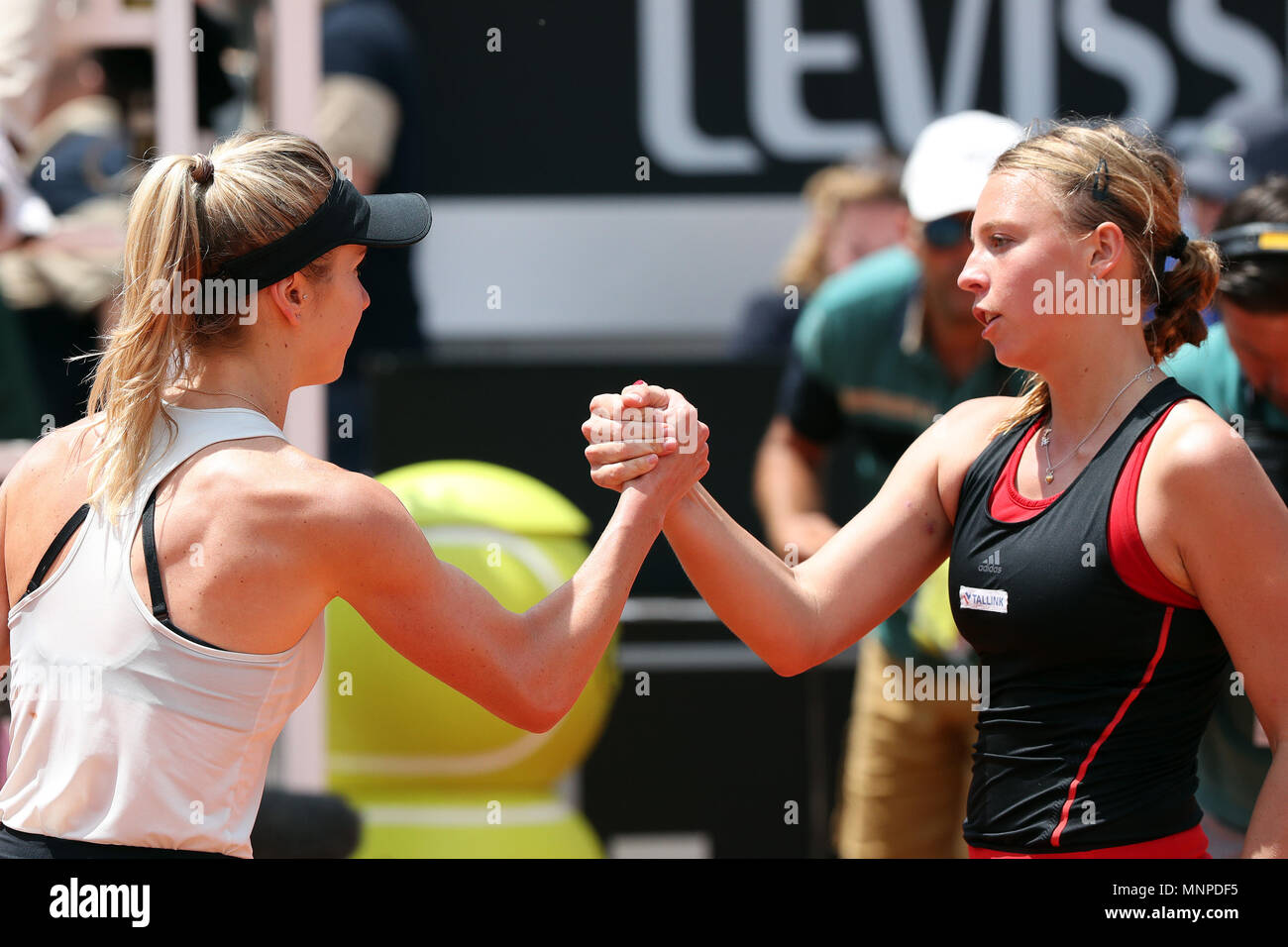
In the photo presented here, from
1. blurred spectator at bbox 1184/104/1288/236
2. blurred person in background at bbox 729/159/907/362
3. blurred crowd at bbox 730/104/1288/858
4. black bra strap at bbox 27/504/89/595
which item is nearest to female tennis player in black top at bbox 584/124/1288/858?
black bra strap at bbox 27/504/89/595

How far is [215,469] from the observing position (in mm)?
1775

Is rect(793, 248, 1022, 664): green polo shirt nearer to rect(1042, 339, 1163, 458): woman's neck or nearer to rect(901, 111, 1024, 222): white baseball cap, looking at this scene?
rect(901, 111, 1024, 222): white baseball cap

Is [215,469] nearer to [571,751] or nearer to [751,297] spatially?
[571,751]

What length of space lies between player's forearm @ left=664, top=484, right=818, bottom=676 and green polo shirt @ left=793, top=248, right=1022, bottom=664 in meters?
1.43

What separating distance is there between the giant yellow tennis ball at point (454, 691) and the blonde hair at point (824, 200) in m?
2.72

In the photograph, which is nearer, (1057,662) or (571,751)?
(1057,662)

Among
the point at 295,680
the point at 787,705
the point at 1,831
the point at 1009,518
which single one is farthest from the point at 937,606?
the point at 1,831

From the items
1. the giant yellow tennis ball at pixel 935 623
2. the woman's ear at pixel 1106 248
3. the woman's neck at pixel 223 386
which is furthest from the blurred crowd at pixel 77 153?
the woman's ear at pixel 1106 248

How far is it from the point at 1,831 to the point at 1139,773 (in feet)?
4.56

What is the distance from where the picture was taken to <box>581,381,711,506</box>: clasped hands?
2.17 metres

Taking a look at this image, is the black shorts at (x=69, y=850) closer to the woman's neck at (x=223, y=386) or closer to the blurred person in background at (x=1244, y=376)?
the woman's neck at (x=223, y=386)

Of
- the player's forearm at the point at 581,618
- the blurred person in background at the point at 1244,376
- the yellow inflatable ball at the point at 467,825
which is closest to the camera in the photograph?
the player's forearm at the point at 581,618

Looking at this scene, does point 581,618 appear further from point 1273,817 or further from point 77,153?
point 77,153

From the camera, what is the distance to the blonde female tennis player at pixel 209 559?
1737mm
